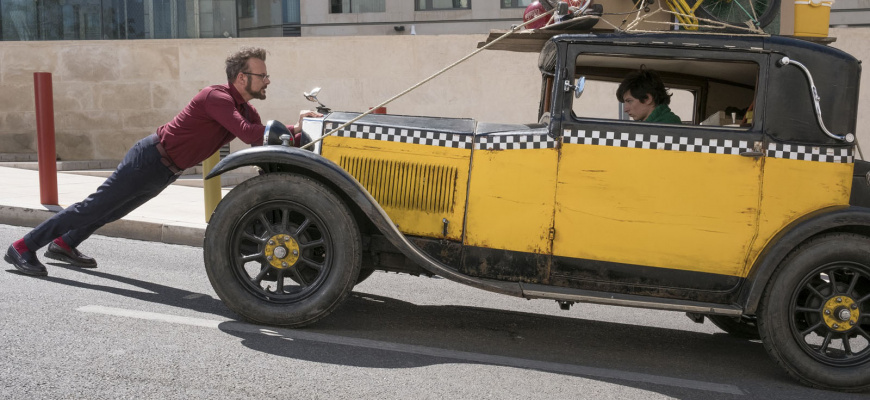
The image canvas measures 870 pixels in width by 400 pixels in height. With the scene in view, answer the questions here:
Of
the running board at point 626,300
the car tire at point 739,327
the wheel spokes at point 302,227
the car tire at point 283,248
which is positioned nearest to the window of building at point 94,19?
the car tire at point 283,248

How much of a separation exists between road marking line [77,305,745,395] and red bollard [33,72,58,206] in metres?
3.79

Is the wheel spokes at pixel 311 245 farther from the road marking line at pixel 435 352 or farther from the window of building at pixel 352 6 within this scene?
the window of building at pixel 352 6

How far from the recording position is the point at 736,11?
600 cm

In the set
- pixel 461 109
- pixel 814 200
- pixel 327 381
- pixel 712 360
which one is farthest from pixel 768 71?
pixel 461 109

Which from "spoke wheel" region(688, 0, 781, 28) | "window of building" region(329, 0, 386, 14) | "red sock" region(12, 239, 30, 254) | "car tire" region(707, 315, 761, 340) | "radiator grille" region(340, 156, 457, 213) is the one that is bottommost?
"car tire" region(707, 315, 761, 340)

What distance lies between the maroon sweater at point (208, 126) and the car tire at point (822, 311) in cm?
306

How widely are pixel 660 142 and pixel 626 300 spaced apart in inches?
33.1

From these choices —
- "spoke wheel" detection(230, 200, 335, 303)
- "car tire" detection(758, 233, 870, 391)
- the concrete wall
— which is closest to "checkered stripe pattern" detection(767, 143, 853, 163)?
"car tire" detection(758, 233, 870, 391)

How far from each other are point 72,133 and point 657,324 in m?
11.2

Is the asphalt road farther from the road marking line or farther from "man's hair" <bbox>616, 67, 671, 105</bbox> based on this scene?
"man's hair" <bbox>616, 67, 671, 105</bbox>

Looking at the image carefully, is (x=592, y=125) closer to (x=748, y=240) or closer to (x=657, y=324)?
(x=748, y=240)

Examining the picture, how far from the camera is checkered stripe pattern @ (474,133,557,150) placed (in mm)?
4480

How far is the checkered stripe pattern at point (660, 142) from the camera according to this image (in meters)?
4.35

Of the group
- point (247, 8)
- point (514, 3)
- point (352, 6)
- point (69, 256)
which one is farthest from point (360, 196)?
point (352, 6)
